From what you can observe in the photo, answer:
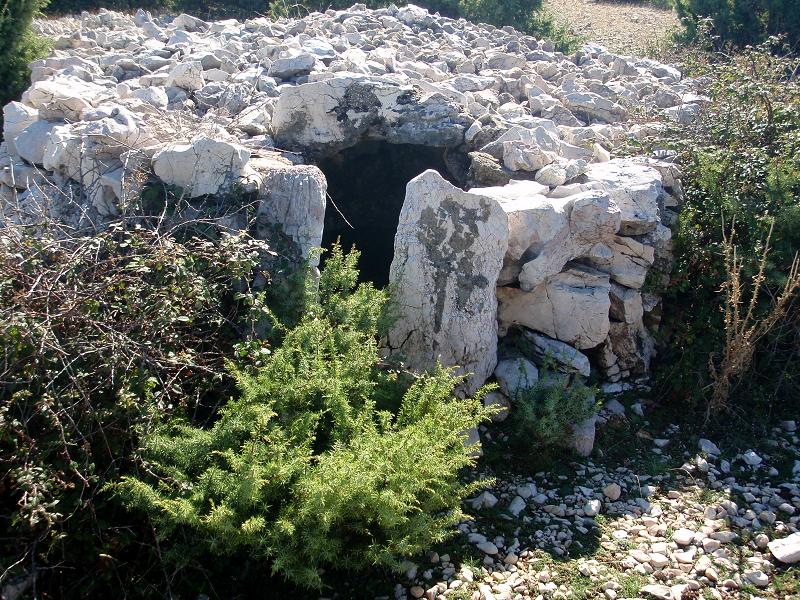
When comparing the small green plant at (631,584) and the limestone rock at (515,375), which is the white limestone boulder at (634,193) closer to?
the limestone rock at (515,375)

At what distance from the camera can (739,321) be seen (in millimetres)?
4969

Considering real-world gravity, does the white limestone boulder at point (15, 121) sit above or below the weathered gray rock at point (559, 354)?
above

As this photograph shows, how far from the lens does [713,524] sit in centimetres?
409

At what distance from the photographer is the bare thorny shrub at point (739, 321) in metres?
4.75

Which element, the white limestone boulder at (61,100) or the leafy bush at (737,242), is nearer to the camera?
the leafy bush at (737,242)

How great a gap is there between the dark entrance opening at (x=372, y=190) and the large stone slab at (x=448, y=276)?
1.50m

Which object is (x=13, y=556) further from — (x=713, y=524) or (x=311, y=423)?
(x=713, y=524)

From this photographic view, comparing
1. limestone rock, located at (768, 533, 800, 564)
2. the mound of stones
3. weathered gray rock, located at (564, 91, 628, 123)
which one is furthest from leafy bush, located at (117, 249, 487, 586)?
weathered gray rock, located at (564, 91, 628, 123)

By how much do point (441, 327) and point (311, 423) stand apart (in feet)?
4.78

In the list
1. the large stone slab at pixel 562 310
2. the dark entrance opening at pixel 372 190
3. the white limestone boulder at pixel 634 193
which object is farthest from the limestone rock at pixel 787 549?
the dark entrance opening at pixel 372 190

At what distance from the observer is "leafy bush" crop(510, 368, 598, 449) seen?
445cm

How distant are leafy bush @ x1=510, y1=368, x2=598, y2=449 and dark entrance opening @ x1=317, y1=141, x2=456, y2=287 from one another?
209cm

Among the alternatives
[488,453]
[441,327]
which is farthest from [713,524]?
[441,327]

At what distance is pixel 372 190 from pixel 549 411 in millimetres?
2960
